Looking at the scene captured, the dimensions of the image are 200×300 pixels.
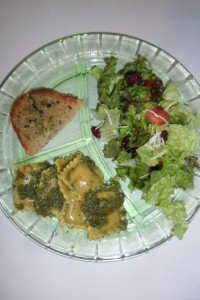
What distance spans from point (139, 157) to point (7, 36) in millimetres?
1038

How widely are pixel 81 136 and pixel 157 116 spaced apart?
43 cm

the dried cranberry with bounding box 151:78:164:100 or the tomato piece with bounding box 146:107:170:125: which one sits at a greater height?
the dried cranberry with bounding box 151:78:164:100

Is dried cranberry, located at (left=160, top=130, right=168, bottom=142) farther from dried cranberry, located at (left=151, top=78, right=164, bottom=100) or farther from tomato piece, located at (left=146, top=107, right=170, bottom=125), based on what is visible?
dried cranberry, located at (left=151, top=78, right=164, bottom=100)

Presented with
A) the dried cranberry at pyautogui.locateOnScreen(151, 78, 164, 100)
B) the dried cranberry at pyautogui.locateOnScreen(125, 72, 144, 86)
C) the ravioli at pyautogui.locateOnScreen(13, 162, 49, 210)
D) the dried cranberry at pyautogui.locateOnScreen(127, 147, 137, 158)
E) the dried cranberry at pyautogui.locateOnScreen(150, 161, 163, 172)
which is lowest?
the dried cranberry at pyautogui.locateOnScreen(150, 161, 163, 172)

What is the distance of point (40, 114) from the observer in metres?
2.00

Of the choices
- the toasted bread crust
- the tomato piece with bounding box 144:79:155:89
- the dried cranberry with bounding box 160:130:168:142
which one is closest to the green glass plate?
the toasted bread crust

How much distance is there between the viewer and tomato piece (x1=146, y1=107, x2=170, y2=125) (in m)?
1.86

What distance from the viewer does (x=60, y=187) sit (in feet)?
6.29

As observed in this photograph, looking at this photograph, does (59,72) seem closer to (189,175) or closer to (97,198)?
(97,198)

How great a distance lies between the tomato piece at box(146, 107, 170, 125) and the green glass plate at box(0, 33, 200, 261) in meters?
0.21

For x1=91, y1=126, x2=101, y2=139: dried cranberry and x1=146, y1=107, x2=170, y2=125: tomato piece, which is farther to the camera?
x1=91, y1=126, x2=101, y2=139: dried cranberry

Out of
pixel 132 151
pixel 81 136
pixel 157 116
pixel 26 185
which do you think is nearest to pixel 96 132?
pixel 81 136

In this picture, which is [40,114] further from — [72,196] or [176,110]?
[176,110]
